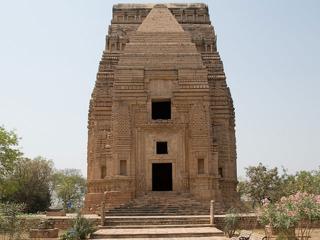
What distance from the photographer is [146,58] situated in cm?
2608

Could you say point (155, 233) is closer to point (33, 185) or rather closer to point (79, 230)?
point (79, 230)

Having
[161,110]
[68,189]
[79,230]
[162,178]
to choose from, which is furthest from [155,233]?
[68,189]

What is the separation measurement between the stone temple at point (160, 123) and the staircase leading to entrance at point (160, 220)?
27.7 inches

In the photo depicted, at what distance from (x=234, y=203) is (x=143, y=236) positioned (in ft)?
31.8

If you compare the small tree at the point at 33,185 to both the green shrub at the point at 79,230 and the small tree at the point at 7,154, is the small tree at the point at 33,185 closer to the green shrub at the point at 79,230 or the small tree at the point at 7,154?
the small tree at the point at 7,154

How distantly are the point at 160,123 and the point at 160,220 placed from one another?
6317mm

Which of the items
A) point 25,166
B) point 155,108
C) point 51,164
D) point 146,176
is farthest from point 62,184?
point 146,176

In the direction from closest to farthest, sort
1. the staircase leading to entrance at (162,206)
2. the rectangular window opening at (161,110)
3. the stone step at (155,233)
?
the stone step at (155,233)
the staircase leading to entrance at (162,206)
the rectangular window opening at (161,110)

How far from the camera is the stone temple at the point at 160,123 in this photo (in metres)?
24.5

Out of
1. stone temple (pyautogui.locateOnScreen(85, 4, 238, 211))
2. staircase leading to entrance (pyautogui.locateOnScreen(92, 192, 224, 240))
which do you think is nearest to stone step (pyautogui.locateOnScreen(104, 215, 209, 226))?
staircase leading to entrance (pyautogui.locateOnScreen(92, 192, 224, 240))

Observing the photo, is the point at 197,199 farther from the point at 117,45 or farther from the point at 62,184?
the point at 62,184

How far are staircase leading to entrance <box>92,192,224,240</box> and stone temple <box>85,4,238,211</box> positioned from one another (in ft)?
2.31

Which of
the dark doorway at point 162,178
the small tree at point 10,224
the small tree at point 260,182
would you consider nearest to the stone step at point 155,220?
the small tree at point 10,224

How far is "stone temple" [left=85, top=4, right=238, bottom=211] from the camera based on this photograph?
80.4ft
